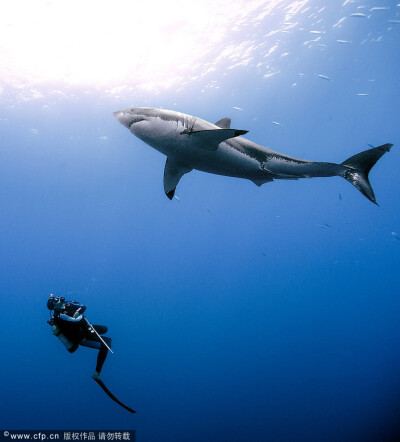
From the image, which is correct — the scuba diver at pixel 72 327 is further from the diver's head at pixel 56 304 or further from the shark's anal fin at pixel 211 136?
the shark's anal fin at pixel 211 136

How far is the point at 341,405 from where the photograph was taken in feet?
86.9

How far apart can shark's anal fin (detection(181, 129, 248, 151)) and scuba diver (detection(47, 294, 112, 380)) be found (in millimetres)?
4602

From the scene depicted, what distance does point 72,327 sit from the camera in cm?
563

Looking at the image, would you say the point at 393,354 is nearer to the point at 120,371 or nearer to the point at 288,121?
the point at 288,121

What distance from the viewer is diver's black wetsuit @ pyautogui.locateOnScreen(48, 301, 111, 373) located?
5.43 metres

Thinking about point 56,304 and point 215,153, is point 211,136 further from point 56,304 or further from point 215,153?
point 56,304

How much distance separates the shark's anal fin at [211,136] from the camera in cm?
288

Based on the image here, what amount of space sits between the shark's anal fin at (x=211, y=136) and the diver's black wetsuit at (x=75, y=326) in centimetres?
460

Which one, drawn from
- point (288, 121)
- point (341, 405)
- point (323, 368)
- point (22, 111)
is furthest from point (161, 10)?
point (323, 368)

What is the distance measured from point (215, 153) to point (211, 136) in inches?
18.0

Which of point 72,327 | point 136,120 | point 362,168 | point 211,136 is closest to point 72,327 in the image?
point 72,327

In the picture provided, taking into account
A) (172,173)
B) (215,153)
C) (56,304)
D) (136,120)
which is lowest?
(56,304)

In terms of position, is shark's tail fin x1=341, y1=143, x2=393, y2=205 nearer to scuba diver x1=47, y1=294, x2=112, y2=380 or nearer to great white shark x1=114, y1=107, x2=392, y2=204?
great white shark x1=114, y1=107, x2=392, y2=204

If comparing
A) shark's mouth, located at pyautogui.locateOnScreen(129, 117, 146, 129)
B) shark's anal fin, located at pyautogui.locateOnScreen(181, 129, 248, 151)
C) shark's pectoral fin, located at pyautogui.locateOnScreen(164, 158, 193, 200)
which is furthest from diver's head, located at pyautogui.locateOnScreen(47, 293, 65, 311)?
shark's anal fin, located at pyautogui.locateOnScreen(181, 129, 248, 151)
